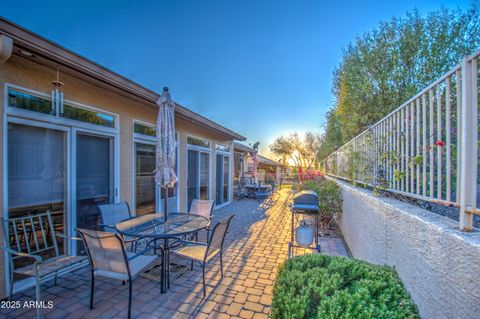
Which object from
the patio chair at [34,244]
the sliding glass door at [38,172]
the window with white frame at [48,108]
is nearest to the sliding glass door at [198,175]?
the window with white frame at [48,108]

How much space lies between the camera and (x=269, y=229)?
19.5 feet

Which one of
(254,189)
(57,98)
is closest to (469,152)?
(57,98)

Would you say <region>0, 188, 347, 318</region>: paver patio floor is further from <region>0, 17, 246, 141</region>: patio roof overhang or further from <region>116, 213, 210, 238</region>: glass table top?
<region>0, 17, 246, 141</region>: patio roof overhang

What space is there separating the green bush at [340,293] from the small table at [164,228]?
6.07ft

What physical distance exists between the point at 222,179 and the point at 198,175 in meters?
1.92

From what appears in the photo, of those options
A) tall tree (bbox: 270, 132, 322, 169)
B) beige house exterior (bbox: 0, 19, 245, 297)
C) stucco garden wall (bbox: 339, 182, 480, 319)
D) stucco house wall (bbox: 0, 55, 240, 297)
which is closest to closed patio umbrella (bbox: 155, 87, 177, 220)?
beige house exterior (bbox: 0, 19, 245, 297)

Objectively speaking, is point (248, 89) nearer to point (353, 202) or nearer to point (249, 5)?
point (249, 5)

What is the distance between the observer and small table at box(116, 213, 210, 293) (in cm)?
301

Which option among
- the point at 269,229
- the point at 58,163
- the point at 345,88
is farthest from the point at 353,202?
the point at 58,163

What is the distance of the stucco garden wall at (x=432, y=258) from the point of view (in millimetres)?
1091

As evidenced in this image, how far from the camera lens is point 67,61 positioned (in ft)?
9.25

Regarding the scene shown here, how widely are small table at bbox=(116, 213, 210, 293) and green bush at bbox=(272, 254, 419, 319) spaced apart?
1849mm

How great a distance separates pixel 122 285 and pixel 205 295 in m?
1.22

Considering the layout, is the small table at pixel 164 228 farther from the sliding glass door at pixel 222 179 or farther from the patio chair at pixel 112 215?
the sliding glass door at pixel 222 179
